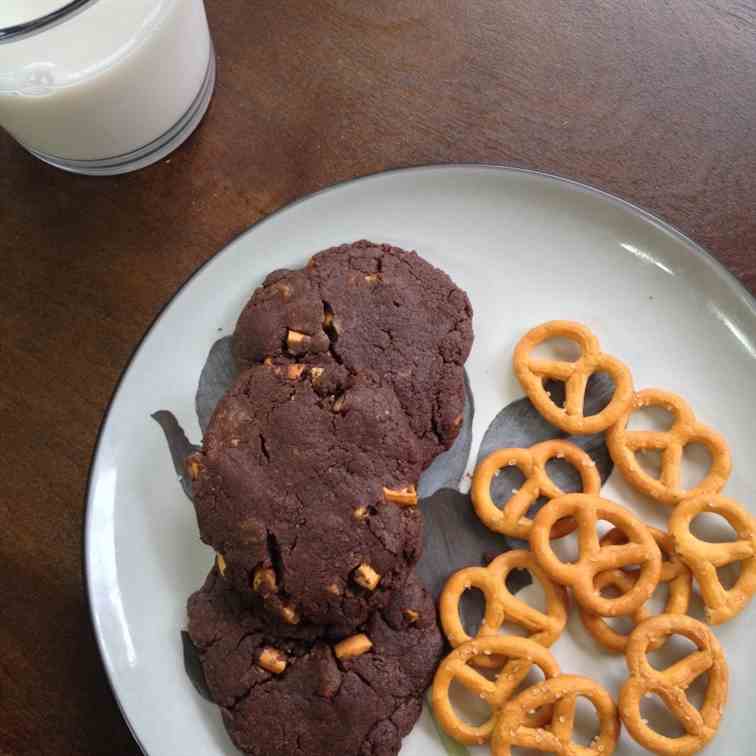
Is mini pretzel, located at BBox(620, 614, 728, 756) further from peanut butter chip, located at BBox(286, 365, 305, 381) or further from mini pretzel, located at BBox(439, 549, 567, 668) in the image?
peanut butter chip, located at BBox(286, 365, 305, 381)

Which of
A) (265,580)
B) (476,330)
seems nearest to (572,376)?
(476,330)

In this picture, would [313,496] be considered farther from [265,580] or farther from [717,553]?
[717,553]

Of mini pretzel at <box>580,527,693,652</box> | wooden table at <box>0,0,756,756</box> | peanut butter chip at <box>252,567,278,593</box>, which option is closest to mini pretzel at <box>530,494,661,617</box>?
mini pretzel at <box>580,527,693,652</box>

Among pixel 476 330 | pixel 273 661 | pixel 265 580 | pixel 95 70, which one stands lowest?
pixel 273 661

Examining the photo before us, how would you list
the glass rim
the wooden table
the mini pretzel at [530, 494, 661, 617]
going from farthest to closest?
the wooden table < the mini pretzel at [530, 494, 661, 617] < the glass rim

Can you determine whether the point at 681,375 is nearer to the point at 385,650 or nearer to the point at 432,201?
the point at 432,201

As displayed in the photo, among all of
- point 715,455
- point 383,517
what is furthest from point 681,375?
point 383,517
